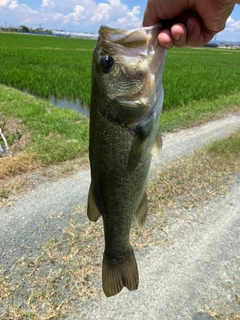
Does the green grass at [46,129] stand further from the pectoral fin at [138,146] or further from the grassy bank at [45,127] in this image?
the pectoral fin at [138,146]

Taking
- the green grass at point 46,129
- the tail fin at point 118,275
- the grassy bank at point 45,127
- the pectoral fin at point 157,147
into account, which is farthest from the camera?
the green grass at point 46,129

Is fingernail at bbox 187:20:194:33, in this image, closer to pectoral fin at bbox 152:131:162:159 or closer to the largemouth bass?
the largemouth bass

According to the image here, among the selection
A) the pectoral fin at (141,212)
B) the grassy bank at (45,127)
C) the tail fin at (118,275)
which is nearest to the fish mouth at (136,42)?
the pectoral fin at (141,212)

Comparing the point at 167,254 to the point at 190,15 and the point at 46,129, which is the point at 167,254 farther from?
the point at 46,129

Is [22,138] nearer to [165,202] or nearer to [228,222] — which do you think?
[165,202]

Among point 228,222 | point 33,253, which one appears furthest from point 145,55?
point 228,222

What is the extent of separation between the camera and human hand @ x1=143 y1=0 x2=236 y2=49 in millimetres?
1820

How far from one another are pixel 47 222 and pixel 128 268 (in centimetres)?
218

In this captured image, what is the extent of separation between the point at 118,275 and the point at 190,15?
1.63 m

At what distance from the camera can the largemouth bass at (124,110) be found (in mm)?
1512

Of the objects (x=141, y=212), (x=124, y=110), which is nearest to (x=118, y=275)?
(x=141, y=212)

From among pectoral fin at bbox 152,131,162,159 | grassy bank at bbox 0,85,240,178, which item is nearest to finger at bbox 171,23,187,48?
pectoral fin at bbox 152,131,162,159

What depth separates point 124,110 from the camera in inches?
61.2

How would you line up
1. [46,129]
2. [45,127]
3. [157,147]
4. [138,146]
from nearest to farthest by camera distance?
[138,146]
[157,147]
[46,129]
[45,127]
